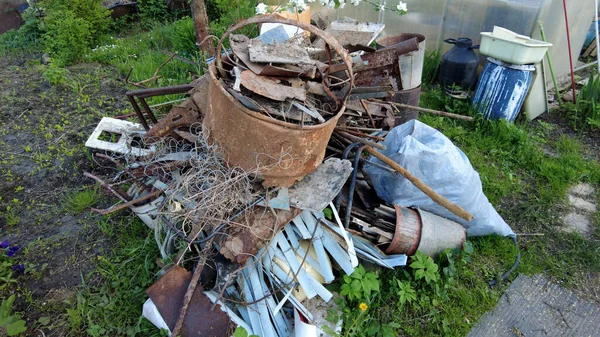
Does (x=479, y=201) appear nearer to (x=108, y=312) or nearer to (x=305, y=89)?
(x=305, y=89)

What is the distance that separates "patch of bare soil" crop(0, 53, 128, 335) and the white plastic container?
420 centimetres

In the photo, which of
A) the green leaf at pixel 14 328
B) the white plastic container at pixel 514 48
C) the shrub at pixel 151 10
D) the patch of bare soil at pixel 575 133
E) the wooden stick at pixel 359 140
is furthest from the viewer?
the shrub at pixel 151 10

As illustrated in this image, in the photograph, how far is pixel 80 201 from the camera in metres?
2.93

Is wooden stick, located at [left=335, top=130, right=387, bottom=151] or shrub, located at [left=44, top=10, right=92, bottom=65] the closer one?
wooden stick, located at [left=335, top=130, right=387, bottom=151]

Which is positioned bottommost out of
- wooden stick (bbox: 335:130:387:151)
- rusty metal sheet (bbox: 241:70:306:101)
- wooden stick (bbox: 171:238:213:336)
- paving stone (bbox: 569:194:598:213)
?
paving stone (bbox: 569:194:598:213)

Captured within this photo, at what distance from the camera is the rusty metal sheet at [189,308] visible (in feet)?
6.70

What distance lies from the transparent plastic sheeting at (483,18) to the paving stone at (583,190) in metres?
1.95

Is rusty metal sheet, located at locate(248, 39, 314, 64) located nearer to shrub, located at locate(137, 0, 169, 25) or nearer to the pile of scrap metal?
the pile of scrap metal

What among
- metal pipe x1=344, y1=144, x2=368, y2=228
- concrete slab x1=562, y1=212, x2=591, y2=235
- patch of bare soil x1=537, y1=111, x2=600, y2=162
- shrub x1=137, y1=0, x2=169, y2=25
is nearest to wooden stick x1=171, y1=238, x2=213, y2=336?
metal pipe x1=344, y1=144, x2=368, y2=228

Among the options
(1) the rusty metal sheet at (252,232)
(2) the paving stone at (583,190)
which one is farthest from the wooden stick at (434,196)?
(2) the paving stone at (583,190)

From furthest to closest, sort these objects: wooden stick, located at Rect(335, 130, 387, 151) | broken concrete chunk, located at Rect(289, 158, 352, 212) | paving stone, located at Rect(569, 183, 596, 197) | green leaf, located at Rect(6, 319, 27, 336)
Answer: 1. paving stone, located at Rect(569, 183, 596, 197)
2. wooden stick, located at Rect(335, 130, 387, 151)
3. broken concrete chunk, located at Rect(289, 158, 352, 212)
4. green leaf, located at Rect(6, 319, 27, 336)

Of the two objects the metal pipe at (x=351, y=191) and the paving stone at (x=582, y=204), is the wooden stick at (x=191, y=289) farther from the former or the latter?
the paving stone at (x=582, y=204)

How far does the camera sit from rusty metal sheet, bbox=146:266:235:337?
2.04 meters

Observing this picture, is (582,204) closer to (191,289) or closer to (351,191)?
(351,191)
